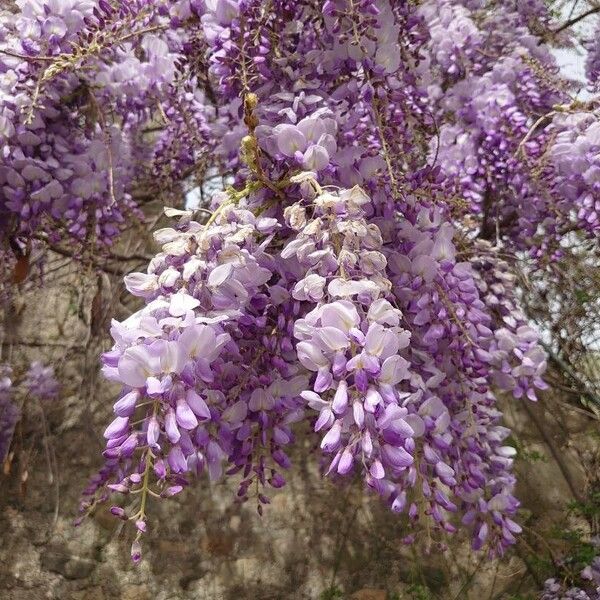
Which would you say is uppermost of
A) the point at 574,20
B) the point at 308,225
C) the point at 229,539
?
the point at 574,20

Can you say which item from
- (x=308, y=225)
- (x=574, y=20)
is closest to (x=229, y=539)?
(x=308, y=225)

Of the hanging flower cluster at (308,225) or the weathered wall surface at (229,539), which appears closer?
the hanging flower cluster at (308,225)

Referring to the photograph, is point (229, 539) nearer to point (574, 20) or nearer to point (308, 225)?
point (308, 225)

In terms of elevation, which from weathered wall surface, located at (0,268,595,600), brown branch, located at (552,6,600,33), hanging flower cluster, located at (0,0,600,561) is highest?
brown branch, located at (552,6,600,33)

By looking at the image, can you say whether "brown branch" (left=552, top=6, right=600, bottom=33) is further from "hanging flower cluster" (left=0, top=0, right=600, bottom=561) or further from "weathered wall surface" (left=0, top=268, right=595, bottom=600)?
"weathered wall surface" (left=0, top=268, right=595, bottom=600)

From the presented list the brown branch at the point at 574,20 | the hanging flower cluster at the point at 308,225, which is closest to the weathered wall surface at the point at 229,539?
the hanging flower cluster at the point at 308,225

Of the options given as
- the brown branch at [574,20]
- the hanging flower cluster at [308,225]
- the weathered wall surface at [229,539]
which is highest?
the brown branch at [574,20]

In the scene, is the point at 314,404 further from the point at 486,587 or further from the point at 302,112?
the point at 486,587

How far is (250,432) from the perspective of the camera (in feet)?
4.29

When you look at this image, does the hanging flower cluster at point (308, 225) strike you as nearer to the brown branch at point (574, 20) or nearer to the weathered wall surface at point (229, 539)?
the brown branch at point (574, 20)

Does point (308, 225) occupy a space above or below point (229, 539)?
above

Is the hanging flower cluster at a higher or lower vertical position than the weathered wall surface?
higher

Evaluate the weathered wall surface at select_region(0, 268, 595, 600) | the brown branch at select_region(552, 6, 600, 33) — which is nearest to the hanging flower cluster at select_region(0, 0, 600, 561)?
the brown branch at select_region(552, 6, 600, 33)

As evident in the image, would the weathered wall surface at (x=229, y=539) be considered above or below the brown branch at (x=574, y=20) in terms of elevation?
below
